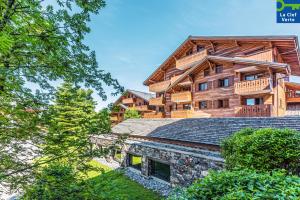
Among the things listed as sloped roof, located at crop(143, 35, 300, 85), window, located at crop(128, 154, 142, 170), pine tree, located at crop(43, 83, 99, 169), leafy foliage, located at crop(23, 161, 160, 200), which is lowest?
window, located at crop(128, 154, 142, 170)

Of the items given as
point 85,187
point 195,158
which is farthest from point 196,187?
point 195,158

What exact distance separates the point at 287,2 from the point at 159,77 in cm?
1982

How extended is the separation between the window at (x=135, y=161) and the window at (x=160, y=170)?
1521mm

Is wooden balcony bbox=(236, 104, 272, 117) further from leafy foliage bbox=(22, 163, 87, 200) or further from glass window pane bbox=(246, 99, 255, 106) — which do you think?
leafy foliage bbox=(22, 163, 87, 200)

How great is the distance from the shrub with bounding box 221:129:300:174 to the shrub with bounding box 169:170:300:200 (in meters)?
2.06

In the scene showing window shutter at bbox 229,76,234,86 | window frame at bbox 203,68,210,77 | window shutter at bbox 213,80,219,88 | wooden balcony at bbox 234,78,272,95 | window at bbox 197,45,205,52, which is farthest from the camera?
window at bbox 197,45,205,52

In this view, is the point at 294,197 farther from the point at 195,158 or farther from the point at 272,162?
the point at 195,158

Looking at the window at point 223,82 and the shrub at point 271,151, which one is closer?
the shrub at point 271,151

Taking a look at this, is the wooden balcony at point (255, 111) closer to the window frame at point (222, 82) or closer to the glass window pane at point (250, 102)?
the glass window pane at point (250, 102)

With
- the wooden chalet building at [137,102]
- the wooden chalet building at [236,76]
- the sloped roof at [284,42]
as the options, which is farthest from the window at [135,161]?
the wooden chalet building at [137,102]

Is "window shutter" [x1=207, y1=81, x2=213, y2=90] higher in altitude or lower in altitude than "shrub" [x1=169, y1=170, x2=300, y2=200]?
higher

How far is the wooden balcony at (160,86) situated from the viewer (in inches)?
1028

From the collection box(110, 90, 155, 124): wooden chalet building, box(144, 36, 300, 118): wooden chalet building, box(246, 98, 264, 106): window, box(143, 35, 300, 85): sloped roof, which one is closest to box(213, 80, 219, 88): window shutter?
box(144, 36, 300, 118): wooden chalet building

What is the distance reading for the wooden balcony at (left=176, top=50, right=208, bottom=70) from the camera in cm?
2150
